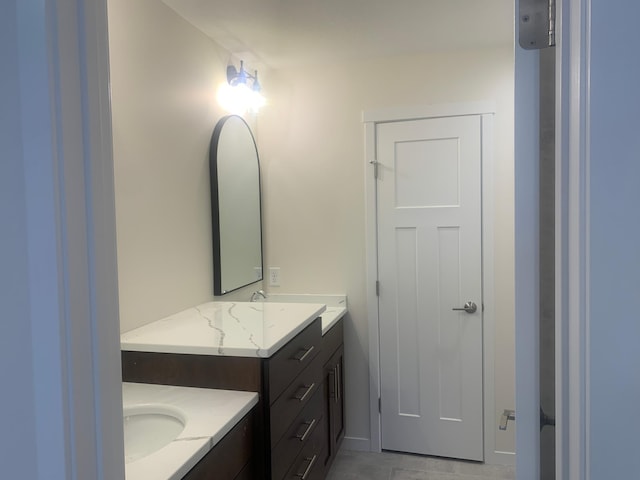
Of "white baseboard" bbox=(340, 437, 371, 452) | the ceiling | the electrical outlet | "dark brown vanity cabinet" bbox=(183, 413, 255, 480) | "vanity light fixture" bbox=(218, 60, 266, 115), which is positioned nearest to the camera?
"dark brown vanity cabinet" bbox=(183, 413, 255, 480)

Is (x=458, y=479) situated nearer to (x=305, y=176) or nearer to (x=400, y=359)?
(x=400, y=359)

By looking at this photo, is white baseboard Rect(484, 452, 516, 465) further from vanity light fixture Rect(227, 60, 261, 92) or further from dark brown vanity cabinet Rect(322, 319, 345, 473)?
vanity light fixture Rect(227, 60, 261, 92)

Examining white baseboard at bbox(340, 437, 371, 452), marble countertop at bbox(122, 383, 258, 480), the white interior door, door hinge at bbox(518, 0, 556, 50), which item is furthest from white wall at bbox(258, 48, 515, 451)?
door hinge at bbox(518, 0, 556, 50)

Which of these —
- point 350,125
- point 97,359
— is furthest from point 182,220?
point 97,359

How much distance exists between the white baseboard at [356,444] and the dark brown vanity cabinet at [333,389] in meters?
0.08

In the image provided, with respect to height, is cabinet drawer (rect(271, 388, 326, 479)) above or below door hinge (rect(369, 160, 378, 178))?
below

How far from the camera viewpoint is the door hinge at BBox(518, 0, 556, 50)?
606mm

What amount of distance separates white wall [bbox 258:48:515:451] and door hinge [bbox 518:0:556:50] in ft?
7.00

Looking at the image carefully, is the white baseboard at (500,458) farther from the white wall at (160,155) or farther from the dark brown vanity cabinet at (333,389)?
the white wall at (160,155)

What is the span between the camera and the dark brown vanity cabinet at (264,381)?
5.03 feet

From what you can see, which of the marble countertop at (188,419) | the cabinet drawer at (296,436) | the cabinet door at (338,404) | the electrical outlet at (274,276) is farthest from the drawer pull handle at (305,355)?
the electrical outlet at (274,276)

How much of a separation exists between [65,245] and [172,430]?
903 mm

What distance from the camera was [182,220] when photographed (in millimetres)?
2146

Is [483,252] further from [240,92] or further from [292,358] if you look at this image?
[240,92]
